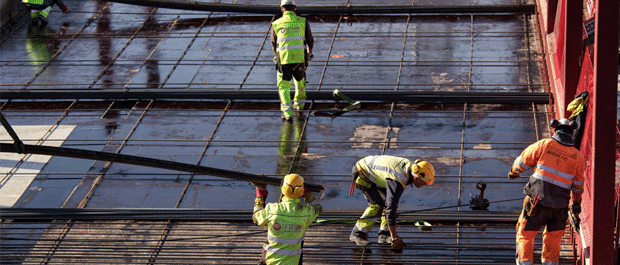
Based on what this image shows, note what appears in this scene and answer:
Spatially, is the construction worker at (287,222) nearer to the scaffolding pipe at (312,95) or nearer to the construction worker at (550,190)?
the construction worker at (550,190)

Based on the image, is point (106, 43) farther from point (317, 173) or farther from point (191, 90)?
point (317, 173)

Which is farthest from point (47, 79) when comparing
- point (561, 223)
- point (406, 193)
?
point (561, 223)

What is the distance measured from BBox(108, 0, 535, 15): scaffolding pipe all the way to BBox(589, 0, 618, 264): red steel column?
9135mm

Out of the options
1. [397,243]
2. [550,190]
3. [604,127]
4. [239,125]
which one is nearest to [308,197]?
[397,243]

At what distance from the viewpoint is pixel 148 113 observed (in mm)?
14219

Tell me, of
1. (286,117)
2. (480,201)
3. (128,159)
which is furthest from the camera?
(286,117)

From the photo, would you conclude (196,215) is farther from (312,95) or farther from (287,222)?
(312,95)

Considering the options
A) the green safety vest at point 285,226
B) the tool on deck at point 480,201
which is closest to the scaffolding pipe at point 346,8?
the tool on deck at point 480,201

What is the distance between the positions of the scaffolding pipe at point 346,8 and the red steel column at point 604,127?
9135mm

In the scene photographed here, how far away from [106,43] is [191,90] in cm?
338

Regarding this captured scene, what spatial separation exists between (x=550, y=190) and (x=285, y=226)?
2.55m

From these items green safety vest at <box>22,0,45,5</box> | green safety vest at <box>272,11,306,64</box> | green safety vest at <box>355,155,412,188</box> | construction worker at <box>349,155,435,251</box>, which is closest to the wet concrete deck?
construction worker at <box>349,155,435,251</box>

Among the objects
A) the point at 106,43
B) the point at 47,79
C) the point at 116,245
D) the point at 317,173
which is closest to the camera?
the point at 116,245

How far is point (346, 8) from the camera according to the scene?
17.7 metres
